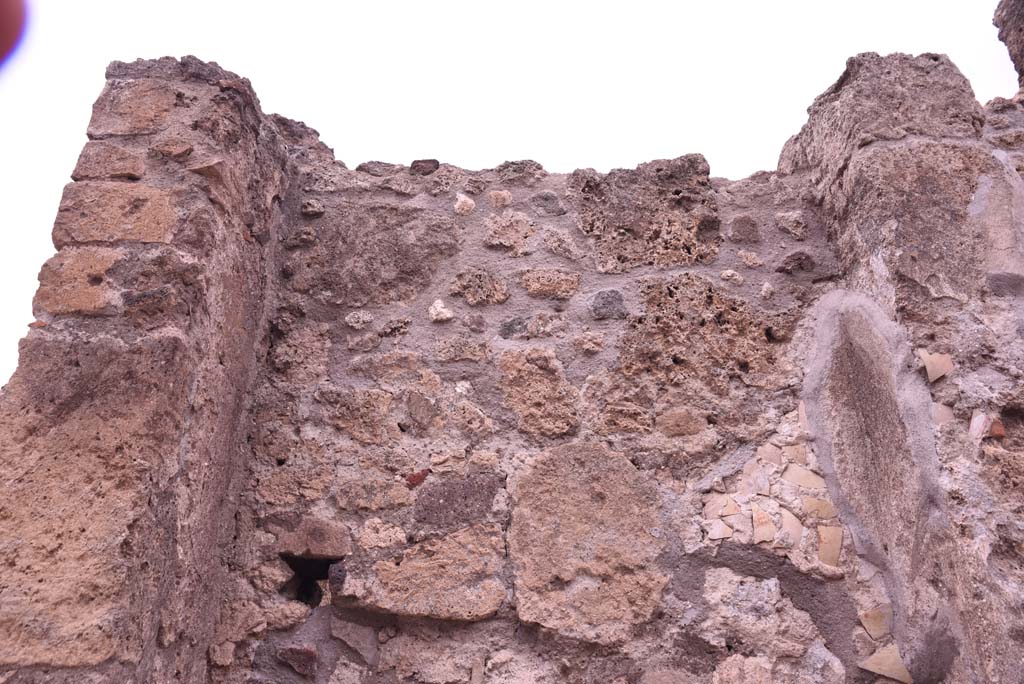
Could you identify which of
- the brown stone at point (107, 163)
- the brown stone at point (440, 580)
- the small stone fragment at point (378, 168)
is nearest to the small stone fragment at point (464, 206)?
the small stone fragment at point (378, 168)

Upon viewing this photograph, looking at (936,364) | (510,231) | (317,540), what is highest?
(510,231)

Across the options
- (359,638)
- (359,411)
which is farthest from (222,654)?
(359,411)

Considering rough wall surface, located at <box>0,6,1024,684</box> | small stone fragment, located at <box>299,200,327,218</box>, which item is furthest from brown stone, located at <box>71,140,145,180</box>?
small stone fragment, located at <box>299,200,327,218</box>

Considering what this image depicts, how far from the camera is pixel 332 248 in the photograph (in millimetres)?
2326

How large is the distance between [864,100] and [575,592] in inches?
61.1

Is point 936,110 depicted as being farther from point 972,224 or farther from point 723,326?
point 723,326

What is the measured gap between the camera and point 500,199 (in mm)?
2395

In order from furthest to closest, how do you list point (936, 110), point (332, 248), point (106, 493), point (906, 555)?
point (332, 248) → point (936, 110) → point (906, 555) → point (106, 493)

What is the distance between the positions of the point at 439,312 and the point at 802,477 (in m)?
1.06

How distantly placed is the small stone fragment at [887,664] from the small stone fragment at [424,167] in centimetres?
181

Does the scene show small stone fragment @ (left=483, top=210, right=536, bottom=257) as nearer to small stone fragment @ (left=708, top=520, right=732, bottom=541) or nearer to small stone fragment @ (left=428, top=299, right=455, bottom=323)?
small stone fragment @ (left=428, top=299, right=455, bottom=323)

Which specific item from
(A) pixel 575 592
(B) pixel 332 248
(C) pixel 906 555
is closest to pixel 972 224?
(C) pixel 906 555

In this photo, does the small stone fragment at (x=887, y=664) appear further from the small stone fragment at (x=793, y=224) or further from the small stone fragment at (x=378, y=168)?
the small stone fragment at (x=378, y=168)

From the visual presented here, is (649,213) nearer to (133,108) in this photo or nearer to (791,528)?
(791,528)
